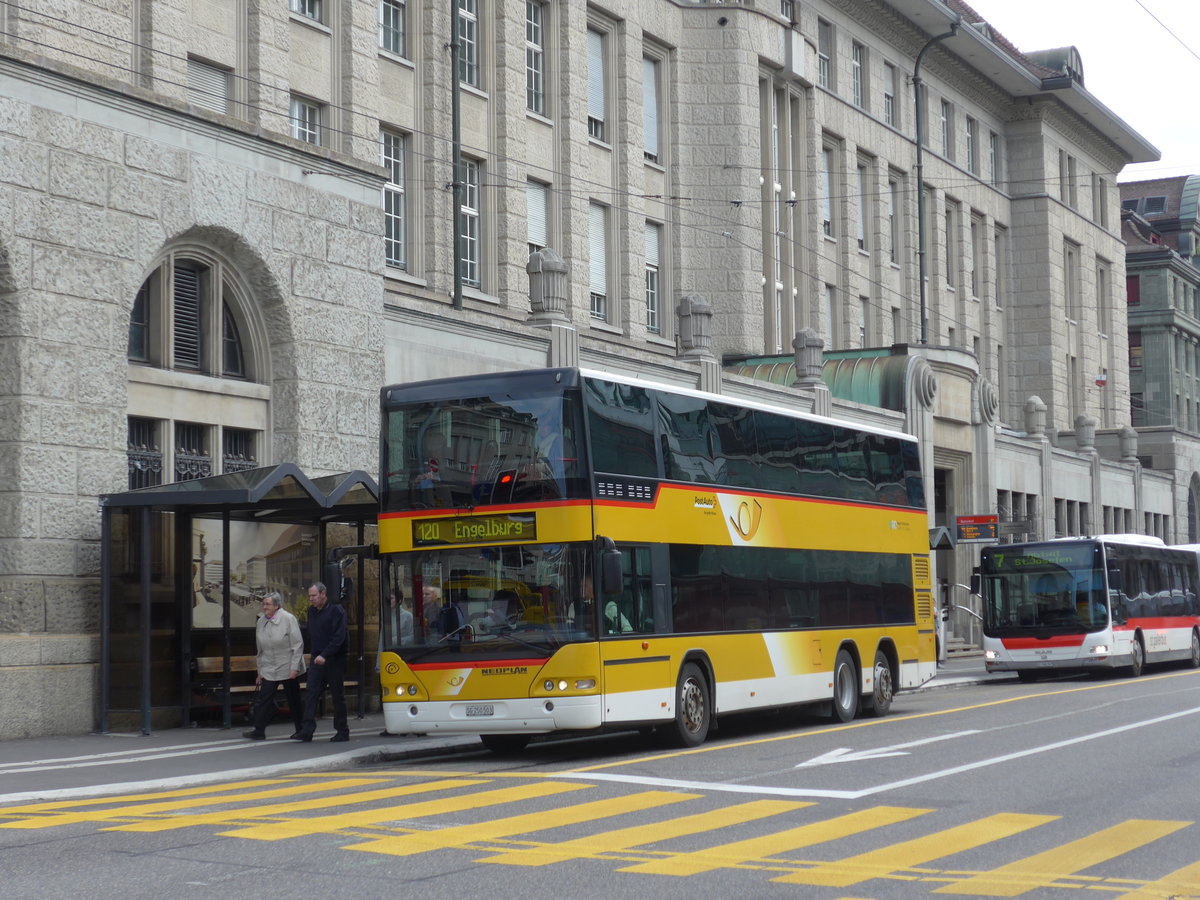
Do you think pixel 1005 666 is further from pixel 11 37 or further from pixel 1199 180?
pixel 1199 180

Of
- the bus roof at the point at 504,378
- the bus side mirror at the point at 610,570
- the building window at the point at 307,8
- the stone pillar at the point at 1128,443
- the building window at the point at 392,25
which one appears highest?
the building window at the point at 392,25

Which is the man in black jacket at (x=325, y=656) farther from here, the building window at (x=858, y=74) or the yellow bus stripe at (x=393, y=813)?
the building window at (x=858, y=74)

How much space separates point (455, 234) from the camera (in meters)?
29.5

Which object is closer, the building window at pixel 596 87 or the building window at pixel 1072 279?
the building window at pixel 596 87

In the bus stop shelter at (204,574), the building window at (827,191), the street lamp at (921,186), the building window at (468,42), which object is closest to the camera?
the bus stop shelter at (204,574)

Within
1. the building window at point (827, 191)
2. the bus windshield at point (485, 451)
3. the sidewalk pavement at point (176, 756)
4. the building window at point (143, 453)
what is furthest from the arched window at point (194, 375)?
the building window at point (827, 191)

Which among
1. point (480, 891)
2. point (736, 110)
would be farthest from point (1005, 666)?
point (480, 891)

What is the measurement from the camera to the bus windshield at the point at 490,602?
16.1m

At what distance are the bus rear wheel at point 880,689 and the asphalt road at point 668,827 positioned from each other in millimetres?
4586

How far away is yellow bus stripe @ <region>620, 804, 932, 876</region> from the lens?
938cm

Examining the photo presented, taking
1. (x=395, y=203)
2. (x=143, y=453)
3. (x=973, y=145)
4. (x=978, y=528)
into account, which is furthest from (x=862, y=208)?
(x=143, y=453)

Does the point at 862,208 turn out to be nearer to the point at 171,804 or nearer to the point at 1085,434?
the point at 1085,434

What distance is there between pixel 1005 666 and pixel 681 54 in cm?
1697

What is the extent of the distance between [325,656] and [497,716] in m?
2.79
